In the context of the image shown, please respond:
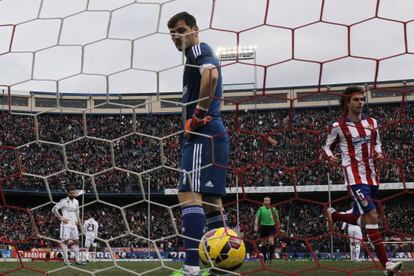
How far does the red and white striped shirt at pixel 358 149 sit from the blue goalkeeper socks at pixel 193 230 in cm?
197

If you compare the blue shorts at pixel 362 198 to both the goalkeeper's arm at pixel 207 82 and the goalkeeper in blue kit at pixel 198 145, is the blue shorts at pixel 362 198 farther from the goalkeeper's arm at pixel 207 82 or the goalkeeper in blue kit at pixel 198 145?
the goalkeeper's arm at pixel 207 82

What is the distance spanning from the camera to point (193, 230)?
3.28 metres

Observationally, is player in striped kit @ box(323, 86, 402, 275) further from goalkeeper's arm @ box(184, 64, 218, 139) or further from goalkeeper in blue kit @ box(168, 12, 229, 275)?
goalkeeper's arm @ box(184, 64, 218, 139)

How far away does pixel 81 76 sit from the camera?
300cm

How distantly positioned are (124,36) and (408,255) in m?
11.5

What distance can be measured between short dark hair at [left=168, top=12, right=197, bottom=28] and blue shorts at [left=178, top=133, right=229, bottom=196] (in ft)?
2.38

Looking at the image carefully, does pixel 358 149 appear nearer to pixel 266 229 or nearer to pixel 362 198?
pixel 362 198

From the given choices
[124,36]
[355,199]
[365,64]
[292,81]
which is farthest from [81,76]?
[355,199]

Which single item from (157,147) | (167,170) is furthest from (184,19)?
(167,170)

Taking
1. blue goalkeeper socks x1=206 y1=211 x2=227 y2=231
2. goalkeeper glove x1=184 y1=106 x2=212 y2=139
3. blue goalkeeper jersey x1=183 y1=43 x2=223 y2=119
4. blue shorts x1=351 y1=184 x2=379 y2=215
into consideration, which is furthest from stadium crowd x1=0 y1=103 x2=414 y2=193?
blue shorts x1=351 y1=184 x2=379 y2=215

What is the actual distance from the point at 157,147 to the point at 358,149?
8.15 ft

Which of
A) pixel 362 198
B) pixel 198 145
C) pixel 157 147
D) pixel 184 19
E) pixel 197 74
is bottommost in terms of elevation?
pixel 362 198

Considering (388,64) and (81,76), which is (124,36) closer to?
(81,76)

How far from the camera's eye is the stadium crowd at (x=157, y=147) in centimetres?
892
